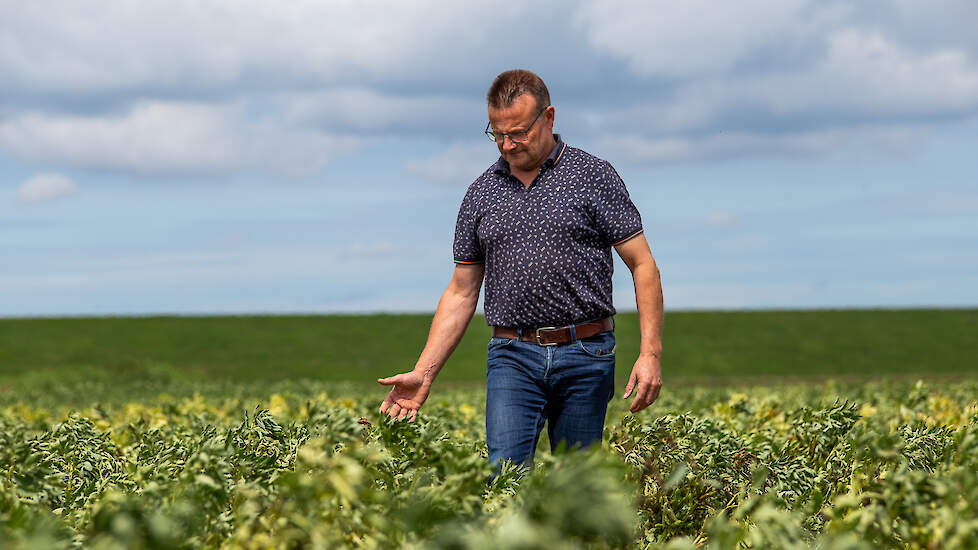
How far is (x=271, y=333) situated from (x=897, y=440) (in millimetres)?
46523

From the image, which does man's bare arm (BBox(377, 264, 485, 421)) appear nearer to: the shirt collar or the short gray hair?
the shirt collar

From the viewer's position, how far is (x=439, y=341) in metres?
5.74

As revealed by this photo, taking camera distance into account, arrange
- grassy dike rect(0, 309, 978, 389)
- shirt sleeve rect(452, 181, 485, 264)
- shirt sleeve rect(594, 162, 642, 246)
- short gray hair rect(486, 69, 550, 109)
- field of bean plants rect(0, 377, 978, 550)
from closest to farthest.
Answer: field of bean plants rect(0, 377, 978, 550) → short gray hair rect(486, 69, 550, 109) → shirt sleeve rect(594, 162, 642, 246) → shirt sleeve rect(452, 181, 485, 264) → grassy dike rect(0, 309, 978, 389)

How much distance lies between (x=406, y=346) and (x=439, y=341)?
39.3 metres

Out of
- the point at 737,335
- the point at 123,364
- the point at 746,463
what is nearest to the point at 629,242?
the point at 746,463

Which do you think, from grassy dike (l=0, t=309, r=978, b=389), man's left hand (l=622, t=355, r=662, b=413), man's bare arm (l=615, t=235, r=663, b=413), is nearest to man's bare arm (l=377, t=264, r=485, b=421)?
man's bare arm (l=615, t=235, r=663, b=413)

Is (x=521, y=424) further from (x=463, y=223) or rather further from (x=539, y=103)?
(x=539, y=103)

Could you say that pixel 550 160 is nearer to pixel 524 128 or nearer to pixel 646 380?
pixel 524 128

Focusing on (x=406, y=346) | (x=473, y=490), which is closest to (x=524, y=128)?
(x=473, y=490)

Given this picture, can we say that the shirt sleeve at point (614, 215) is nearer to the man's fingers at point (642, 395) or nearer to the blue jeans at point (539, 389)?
the blue jeans at point (539, 389)

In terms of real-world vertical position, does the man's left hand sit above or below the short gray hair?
below

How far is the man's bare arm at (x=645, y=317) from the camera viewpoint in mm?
5129

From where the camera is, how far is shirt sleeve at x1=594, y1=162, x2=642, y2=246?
536cm

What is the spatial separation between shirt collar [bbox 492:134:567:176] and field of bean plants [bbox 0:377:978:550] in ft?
5.24
